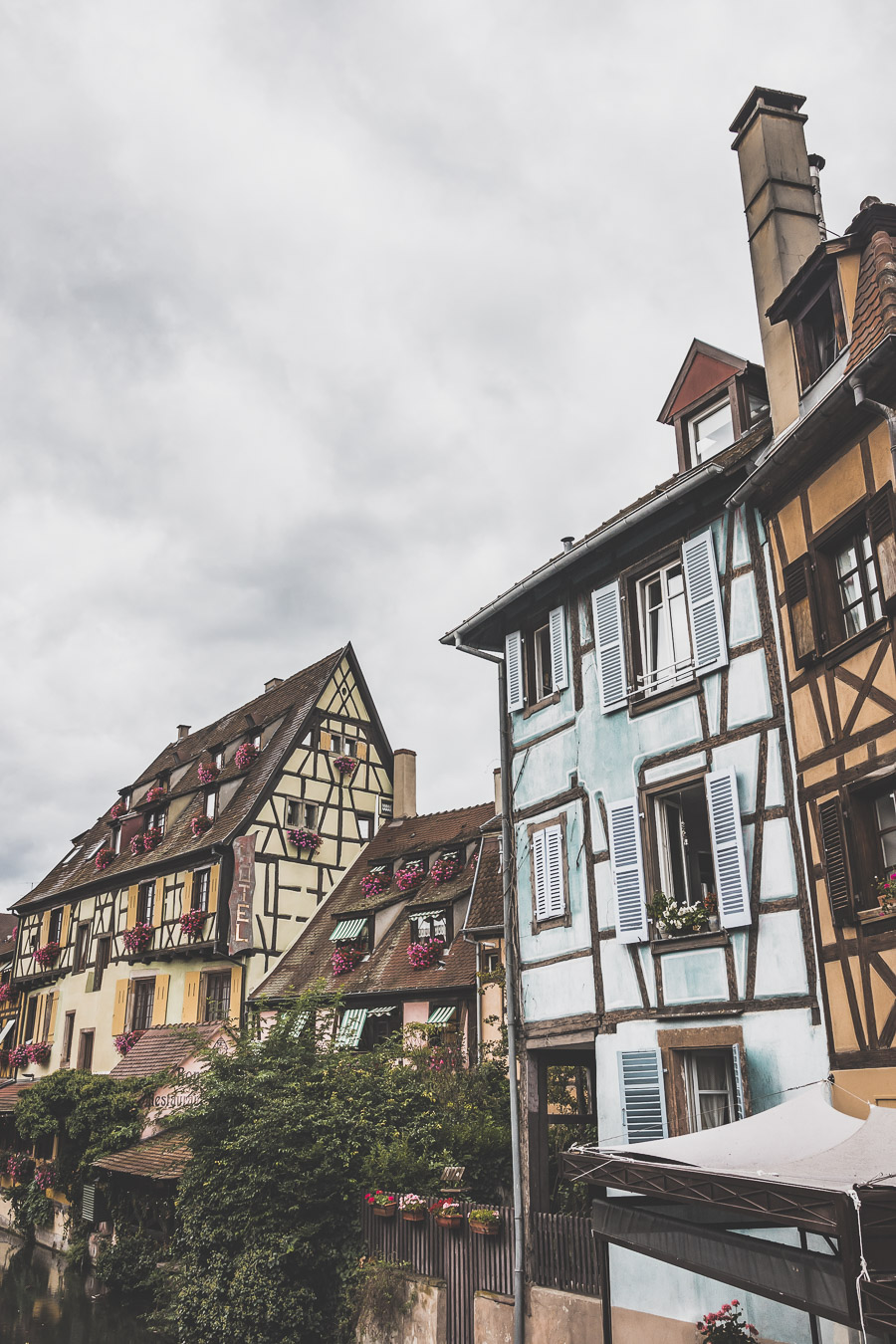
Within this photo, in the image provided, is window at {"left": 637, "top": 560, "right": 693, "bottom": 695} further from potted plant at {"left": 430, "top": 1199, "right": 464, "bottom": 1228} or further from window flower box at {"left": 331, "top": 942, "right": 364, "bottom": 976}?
window flower box at {"left": 331, "top": 942, "right": 364, "bottom": 976}

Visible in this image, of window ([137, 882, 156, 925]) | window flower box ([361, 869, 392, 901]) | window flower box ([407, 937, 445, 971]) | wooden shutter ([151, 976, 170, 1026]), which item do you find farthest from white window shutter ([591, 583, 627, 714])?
window ([137, 882, 156, 925])

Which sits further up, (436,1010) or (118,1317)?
(436,1010)

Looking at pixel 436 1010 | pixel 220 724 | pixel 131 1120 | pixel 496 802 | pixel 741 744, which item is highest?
pixel 220 724

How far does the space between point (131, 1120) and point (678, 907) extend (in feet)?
55.9

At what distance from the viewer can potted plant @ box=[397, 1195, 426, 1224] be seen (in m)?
13.4

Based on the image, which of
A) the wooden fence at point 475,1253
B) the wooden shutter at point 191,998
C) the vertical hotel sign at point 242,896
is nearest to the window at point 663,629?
the wooden fence at point 475,1253

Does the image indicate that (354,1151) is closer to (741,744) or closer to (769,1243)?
(741,744)

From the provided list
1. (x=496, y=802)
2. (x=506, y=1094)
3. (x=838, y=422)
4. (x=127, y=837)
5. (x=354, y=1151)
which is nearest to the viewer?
(x=838, y=422)

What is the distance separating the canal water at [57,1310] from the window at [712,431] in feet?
56.2

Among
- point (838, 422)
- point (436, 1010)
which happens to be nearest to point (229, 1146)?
point (436, 1010)

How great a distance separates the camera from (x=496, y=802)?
922 inches

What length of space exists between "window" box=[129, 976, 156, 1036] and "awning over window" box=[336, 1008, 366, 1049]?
8460mm

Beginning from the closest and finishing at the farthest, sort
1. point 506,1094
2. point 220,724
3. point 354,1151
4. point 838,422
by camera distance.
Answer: point 838,422, point 354,1151, point 506,1094, point 220,724

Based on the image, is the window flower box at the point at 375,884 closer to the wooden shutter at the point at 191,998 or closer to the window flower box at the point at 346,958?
the window flower box at the point at 346,958
